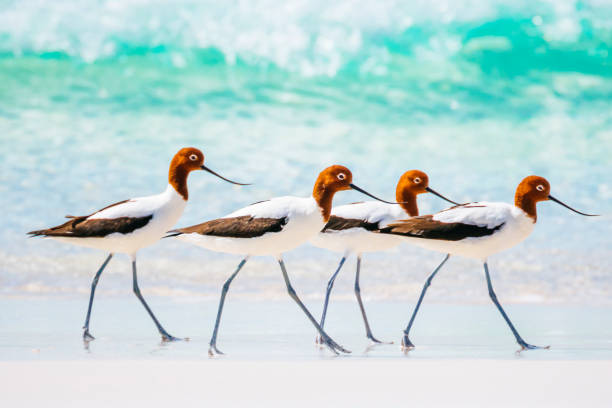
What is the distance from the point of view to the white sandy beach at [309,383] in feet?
15.5

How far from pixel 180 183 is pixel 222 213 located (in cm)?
991

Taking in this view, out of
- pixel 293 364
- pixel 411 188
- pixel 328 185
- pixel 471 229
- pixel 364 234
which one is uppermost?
pixel 328 185

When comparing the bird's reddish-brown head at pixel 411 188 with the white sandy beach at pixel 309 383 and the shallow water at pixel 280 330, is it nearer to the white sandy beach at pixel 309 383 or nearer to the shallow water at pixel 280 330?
the shallow water at pixel 280 330

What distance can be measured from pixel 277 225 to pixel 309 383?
4.85ft

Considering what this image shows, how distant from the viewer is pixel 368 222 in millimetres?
7395

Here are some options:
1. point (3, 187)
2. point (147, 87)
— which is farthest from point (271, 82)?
point (3, 187)

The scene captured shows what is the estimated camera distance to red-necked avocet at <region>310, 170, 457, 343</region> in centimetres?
739

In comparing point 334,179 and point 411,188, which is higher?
point 334,179

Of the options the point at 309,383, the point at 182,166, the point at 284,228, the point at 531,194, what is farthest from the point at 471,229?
the point at 182,166

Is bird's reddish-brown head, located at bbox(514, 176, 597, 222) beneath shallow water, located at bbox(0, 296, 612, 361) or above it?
above

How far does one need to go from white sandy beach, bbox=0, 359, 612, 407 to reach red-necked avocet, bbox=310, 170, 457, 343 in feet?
5.41

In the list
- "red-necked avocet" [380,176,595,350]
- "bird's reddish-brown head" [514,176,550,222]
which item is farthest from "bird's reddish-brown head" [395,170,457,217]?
"bird's reddish-brown head" [514,176,550,222]

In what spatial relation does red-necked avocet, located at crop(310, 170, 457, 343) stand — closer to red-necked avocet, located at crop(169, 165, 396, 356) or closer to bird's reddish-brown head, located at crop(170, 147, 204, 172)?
red-necked avocet, located at crop(169, 165, 396, 356)

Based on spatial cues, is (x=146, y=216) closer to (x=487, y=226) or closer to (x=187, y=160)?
(x=187, y=160)
